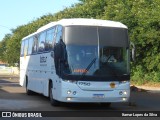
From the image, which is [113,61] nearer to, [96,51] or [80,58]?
[96,51]

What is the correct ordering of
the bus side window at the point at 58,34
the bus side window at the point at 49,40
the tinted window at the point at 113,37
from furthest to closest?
1. the bus side window at the point at 49,40
2. the bus side window at the point at 58,34
3. the tinted window at the point at 113,37

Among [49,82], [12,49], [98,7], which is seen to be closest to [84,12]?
[98,7]

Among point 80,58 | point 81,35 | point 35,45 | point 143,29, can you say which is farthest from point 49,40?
point 143,29

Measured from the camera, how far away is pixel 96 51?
53.8 feet

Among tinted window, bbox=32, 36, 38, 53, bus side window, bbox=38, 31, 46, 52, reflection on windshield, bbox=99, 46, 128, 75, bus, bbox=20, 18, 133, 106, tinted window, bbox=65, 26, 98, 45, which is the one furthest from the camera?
tinted window, bbox=32, 36, 38, 53

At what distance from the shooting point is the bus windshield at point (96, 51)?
53.1ft

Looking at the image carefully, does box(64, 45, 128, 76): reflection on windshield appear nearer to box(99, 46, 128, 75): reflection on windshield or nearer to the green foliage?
box(99, 46, 128, 75): reflection on windshield

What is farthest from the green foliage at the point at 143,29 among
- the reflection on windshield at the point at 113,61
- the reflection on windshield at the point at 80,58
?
the reflection on windshield at the point at 80,58

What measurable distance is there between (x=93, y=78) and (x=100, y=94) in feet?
2.10

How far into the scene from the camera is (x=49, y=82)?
61.8 ft

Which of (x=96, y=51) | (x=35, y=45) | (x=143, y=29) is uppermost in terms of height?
(x=143, y=29)

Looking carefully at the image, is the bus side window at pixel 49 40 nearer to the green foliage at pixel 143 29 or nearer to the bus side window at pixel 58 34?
the bus side window at pixel 58 34

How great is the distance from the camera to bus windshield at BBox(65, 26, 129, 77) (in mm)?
16172

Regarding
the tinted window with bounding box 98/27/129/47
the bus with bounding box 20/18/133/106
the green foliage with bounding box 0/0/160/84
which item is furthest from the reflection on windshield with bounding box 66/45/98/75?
the green foliage with bounding box 0/0/160/84
